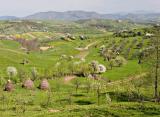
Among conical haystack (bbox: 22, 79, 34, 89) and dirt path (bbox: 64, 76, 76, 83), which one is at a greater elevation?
conical haystack (bbox: 22, 79, 34, 89)

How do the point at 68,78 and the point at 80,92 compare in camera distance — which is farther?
the point at 68,78

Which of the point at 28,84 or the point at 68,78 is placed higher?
the point at 28,84

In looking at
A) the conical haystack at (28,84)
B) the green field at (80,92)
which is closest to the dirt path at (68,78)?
the green field at (80,92)

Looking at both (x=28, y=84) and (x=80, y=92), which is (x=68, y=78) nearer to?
(x=28, y=84)

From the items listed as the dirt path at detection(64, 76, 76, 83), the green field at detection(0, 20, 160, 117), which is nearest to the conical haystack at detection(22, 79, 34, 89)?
the green field at detection(0, 20, 160, 117)

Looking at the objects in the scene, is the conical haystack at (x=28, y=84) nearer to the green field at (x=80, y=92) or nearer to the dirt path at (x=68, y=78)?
the green field at (x=80, y=92)

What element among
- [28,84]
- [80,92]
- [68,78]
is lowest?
[68,78]

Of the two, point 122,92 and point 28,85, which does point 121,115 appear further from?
point 28,85

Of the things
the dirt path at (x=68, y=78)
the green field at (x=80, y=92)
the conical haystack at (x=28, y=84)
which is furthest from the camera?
the dirt path at (x=68, y=78)

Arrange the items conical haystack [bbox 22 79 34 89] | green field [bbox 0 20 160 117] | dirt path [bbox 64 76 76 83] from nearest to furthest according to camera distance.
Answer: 1. green field [bbox 0 20 160 117]
2. conical haystack [bbox 22 79 34 89]
3. dirt path [bbox 64 76 76 83]

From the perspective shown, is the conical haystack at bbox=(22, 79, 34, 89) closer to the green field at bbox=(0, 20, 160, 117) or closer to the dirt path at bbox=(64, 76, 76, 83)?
the green field at bbox=(0, 20, 160, 117)

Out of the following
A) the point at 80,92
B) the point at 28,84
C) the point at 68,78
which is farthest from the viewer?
the point at 68,78

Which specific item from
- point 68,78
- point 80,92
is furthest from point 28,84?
point 68,78

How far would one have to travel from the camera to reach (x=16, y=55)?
188 meters
